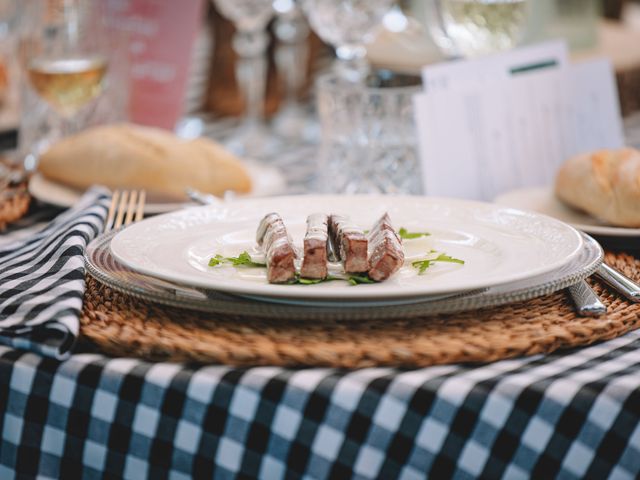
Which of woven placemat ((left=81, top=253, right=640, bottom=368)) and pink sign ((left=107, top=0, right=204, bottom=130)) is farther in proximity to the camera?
pink sign ((left=107, top=0, right=204, bottom=130))

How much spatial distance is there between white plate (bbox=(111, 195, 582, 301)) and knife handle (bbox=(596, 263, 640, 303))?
0.05 metres

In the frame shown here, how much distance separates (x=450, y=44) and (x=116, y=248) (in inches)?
39.8

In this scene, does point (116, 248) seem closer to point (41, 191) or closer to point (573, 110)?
point (41, 191)

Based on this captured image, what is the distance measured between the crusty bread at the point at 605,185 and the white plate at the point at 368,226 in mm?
171

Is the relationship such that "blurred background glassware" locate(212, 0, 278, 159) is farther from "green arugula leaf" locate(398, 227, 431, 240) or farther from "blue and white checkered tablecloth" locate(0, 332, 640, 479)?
"blue and white checkered tablecloth" locate(0, 332, 640, 479)

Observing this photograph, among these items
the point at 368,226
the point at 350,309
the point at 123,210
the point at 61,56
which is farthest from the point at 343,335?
the point at 61,56

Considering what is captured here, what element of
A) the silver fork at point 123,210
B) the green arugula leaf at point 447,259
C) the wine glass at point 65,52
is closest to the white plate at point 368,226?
the green arugula leaf at point 447,259

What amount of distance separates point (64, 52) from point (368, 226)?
0.89m

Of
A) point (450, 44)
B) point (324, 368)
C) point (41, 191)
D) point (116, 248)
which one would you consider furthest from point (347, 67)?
point (324, 368)

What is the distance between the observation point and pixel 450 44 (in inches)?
65.1

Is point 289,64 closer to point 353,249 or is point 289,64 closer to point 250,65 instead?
point 250,65

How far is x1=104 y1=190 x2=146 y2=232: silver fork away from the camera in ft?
3.35

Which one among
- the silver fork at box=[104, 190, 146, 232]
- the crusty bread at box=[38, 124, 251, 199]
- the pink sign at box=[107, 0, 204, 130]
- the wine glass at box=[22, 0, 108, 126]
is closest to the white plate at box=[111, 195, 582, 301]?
the silver fork at box=[104, 190, 146, 232]

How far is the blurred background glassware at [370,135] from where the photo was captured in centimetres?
127
